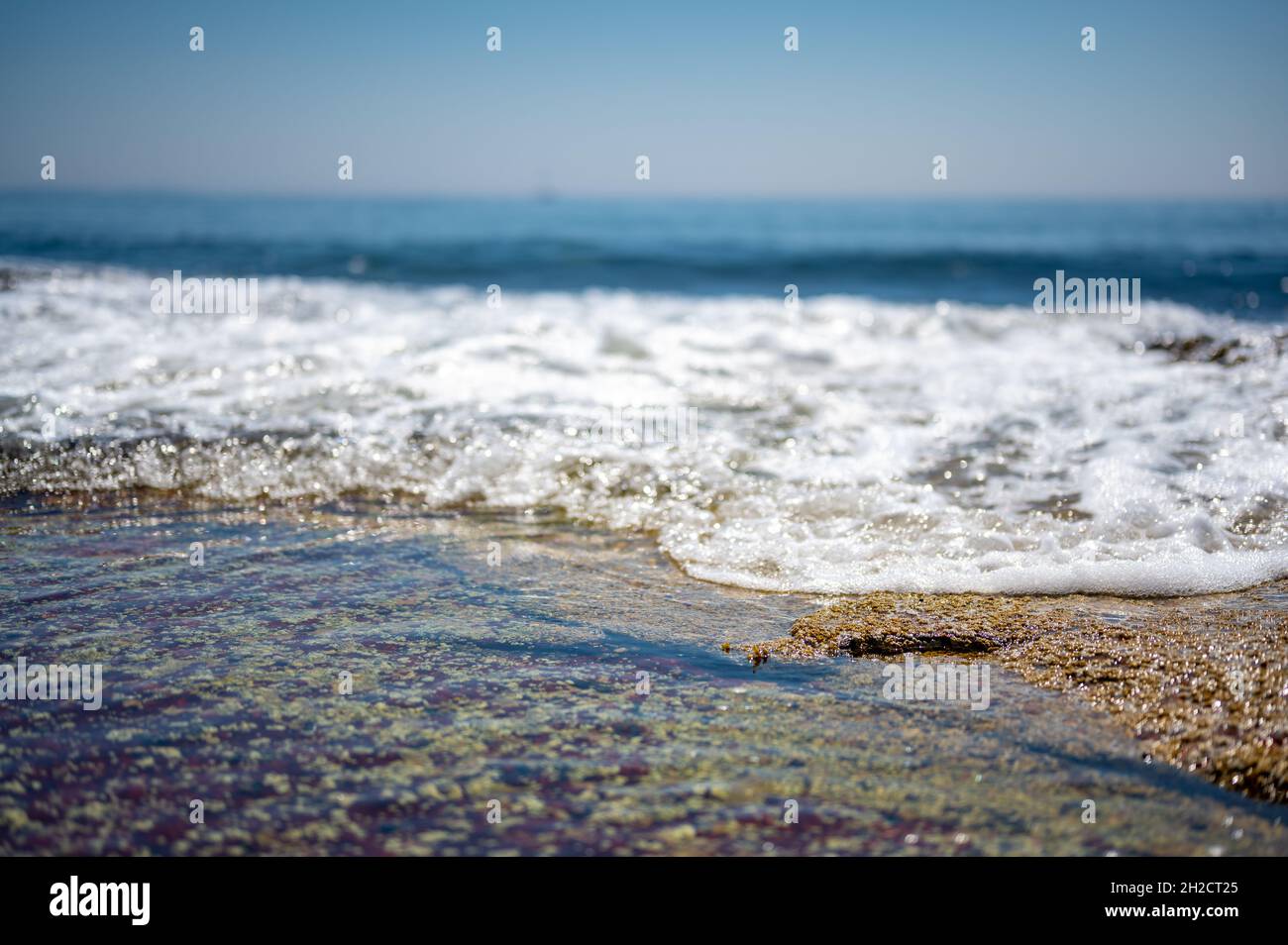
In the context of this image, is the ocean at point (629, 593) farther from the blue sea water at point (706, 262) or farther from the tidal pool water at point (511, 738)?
the blue sea water at point (706, 262)

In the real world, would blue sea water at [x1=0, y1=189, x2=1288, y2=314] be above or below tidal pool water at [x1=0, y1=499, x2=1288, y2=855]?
above

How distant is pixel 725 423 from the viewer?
6.75 metres

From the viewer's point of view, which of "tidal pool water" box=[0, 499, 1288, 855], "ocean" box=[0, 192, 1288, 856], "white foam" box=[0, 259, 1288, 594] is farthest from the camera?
"white foam" box=[0, 259, 1288, 594]

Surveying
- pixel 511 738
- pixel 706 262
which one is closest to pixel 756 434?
pixel 511 738

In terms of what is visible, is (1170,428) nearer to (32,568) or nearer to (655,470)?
(655,470)

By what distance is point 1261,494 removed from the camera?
189 inches

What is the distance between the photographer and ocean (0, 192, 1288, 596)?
14.4ft

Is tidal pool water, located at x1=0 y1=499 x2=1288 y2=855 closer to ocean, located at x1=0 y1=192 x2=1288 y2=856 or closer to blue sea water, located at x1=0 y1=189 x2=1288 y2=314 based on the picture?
ocean, located at x1=0 y1=192 x2=1288 y2=856

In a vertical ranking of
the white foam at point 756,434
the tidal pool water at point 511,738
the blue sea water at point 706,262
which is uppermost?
the blue sea water at point 706,262

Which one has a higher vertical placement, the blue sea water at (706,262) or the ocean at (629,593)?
the blue sea water at (706,262)

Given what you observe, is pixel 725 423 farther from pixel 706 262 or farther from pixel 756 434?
pixel 706 262

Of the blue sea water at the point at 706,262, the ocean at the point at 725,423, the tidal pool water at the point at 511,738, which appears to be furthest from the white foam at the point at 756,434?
the blue sea water at the point at 706,262

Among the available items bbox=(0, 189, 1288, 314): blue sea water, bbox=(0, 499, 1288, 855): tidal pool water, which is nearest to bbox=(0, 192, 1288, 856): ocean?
bbox=(0, 499, 1288, 855): tidal pool water

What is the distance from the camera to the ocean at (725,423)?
4.40m
